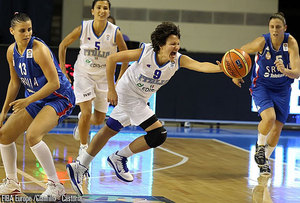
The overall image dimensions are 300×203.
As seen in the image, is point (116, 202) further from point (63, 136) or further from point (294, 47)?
point (63, 136)

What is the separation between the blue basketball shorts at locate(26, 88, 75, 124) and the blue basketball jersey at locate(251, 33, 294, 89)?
2.80 meters

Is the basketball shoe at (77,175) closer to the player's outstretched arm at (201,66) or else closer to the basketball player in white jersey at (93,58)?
the player's outstretched arm at (201,66)

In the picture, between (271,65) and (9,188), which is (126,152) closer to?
(9,188)

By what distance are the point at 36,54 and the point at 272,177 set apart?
11.1 ft

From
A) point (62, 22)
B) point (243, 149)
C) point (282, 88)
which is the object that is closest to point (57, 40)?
point (62, 22)

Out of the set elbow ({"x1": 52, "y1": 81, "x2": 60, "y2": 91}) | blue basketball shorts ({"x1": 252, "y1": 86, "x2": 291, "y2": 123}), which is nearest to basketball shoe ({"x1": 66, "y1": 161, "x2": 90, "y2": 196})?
elbow ({"x1": 52, "y1": 81, "x2": 60, "y2": 91})

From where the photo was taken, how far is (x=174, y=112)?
1218cm

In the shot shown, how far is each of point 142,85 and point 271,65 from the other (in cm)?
208

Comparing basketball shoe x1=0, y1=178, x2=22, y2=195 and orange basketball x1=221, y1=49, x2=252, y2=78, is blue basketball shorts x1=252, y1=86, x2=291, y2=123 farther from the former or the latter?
basketball shoe x1=0, y1=178, x2=22, y2=195

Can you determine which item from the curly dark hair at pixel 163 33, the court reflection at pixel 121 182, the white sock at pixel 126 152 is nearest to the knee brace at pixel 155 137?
the white sock at pixel 126 152

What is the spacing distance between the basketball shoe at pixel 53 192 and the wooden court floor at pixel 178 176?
454 millimetres

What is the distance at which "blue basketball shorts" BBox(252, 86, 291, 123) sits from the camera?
7.76 metres

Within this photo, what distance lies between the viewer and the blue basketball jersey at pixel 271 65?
25.4 ft

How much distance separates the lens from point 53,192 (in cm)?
569
